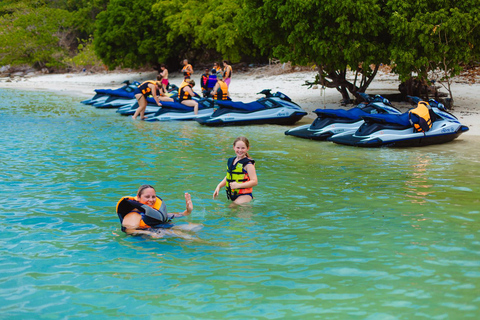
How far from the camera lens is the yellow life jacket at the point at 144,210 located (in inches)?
244

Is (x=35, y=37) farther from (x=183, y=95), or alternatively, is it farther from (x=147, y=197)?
(x=147, y=197)

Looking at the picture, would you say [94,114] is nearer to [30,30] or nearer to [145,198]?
[145,198]

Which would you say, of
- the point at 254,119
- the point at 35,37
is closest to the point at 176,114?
the point at 254,119

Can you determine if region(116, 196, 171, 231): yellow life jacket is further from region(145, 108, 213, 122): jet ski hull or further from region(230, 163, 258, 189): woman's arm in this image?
region(145, 108, 213, 122): jet ski hull

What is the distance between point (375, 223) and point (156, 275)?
3.05 meters

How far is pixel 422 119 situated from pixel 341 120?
87.9 inches

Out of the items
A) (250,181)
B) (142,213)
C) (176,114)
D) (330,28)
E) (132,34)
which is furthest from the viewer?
(132,34)

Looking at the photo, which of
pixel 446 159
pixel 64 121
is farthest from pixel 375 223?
pixel 64 121

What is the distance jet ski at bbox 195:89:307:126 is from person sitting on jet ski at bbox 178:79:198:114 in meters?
1.64

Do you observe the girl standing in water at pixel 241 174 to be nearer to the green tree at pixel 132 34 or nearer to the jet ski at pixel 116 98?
the jet ski at pixel 116 98

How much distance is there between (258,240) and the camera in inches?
244

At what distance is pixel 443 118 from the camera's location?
12.7 metres

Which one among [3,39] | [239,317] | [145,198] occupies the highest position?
[3,39]

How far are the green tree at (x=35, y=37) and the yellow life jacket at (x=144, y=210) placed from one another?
4505 cm
